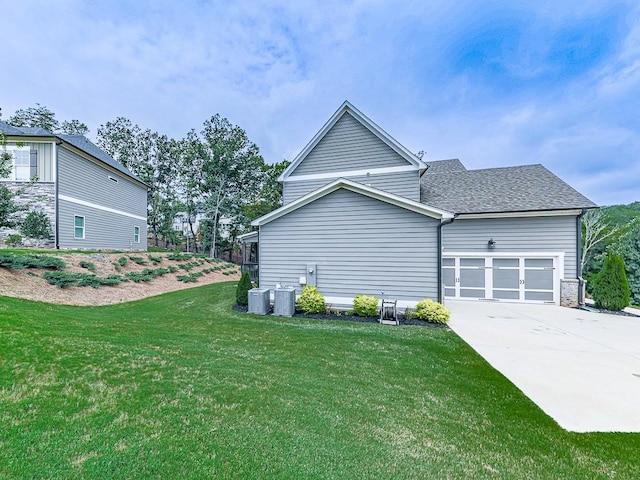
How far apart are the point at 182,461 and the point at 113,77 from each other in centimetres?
2296

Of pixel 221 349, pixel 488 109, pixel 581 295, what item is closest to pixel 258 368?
pixel 221 349

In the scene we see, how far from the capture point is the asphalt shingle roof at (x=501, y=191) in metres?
10.7

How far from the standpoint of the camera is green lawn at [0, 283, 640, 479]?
7.46ft

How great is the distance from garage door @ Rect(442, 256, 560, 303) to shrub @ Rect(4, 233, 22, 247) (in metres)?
20.2

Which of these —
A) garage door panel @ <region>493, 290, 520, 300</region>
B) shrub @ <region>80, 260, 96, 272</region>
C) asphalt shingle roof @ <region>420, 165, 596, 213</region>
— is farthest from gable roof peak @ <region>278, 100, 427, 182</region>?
shrub @ <region>80, 260, 96, 272</region>

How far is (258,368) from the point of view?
4.27 m

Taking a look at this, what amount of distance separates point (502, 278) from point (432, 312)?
18.4ft

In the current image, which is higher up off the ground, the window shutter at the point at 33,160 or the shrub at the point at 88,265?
the window shutter at the point at 33,160

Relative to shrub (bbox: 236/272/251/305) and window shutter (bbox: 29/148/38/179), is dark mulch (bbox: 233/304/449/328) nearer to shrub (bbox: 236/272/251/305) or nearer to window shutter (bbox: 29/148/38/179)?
shrub (bbox: 236/272/251/305)

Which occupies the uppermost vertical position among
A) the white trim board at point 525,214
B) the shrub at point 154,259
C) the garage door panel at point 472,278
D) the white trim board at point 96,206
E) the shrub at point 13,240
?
the white trim board at point 96,206

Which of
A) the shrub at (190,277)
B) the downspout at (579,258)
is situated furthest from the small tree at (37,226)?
the downspout at (579,258)

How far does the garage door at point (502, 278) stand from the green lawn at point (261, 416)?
717 cm

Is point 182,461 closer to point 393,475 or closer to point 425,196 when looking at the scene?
point 393,475

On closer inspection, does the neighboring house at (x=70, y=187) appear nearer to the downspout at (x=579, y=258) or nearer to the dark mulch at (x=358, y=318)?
the dark mulch at (x=358, y=318)
